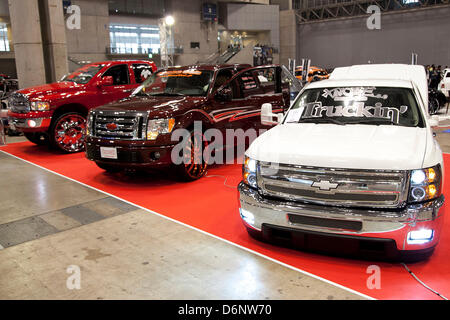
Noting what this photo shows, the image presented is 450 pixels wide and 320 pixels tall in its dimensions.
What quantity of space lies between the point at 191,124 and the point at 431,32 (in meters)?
31.0

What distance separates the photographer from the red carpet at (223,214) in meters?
3.04

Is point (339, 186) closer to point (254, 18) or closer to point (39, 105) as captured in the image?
point (39, 105)

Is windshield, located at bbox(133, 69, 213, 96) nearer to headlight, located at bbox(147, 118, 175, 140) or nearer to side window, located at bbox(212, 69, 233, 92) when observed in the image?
side window, located at bbox(212, 69, 233, 92)

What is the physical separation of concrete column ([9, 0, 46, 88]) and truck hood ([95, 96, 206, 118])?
7045mm

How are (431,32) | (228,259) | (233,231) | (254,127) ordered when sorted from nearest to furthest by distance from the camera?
(228,259) < (233,231) < (254,127) < (431,32)

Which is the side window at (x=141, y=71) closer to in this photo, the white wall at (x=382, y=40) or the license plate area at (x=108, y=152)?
the license plate area at (x=108, y=152)

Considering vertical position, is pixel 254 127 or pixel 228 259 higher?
pixel 254 127

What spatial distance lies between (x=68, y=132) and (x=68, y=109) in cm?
49

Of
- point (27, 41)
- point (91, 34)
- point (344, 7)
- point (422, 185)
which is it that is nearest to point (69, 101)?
point (27, 41)

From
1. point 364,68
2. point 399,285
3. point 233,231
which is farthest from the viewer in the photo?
point 364,68

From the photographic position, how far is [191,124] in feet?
19.2

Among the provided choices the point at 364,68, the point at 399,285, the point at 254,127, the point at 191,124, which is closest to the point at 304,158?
the point at 399,285

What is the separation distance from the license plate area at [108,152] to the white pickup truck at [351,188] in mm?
2625
